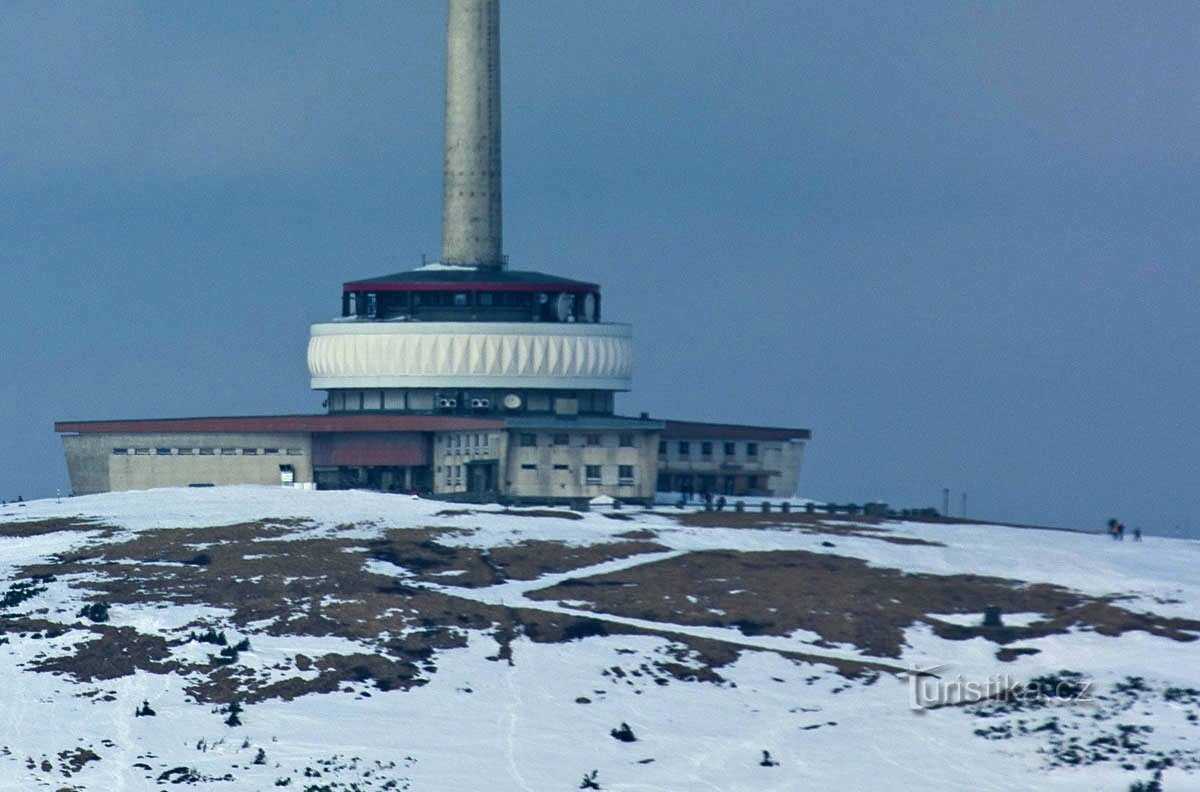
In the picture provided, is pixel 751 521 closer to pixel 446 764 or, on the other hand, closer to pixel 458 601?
pixel 458 601

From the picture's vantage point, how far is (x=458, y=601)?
104 meters

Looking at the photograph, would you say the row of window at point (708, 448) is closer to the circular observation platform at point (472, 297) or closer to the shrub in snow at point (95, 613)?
the circular observation platform at point (472, 297)

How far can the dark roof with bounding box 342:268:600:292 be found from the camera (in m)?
142

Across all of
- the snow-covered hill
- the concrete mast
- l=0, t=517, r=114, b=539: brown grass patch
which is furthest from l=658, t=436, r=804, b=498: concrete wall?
l=0, t=517, r=114, b=539: brown grass patch

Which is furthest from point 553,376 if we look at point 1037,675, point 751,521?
point 1037,675

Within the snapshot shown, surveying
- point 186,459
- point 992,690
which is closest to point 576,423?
point 186,459

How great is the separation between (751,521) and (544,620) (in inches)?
1046

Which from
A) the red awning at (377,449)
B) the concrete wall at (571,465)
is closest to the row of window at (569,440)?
the concrete wall at (571,465)

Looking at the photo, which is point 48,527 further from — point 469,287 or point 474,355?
point 469,287

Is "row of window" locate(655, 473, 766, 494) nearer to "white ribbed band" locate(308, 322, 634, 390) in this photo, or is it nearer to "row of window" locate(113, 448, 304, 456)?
"white ribbed band" locate(308, 322, 634, 390)

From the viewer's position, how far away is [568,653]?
97.8 metres

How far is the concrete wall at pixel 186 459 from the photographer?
452ft

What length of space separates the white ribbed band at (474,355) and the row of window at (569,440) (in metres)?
7.08

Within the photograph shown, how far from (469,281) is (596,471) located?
1476 cm
